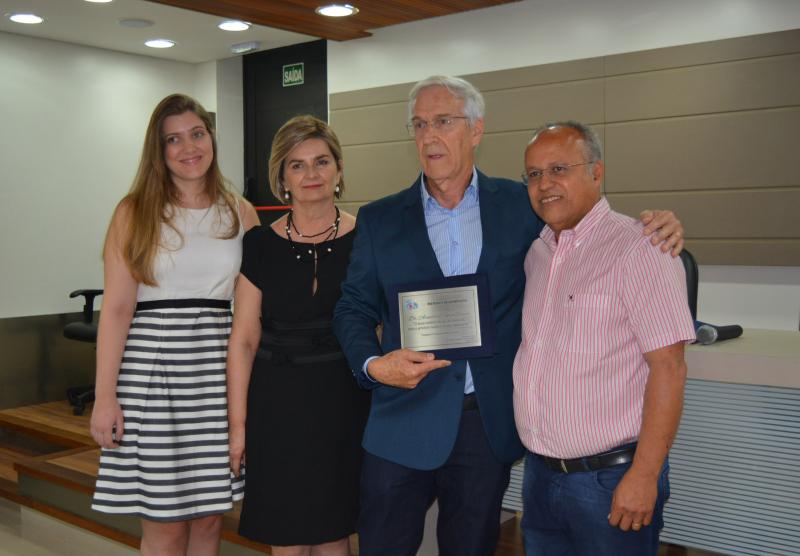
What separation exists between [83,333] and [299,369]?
404 centimetres

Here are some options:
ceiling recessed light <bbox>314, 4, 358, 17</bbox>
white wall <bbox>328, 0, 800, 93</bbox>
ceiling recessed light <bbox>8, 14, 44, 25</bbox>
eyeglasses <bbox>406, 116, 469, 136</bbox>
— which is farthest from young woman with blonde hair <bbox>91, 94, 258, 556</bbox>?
ceiling recessed light <bbox>8, 14, 44, 25</bbox>

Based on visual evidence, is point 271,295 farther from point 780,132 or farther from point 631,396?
point 780,132

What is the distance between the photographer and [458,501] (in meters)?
1.84

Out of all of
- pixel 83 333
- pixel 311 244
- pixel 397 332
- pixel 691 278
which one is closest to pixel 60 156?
pixel 83 333

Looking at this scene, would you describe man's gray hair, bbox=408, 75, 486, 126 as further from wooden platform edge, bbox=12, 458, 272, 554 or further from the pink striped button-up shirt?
wooden platform edge, bbox=12, 458, 272, 554

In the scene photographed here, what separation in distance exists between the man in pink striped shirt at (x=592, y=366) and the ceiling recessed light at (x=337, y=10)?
3668mm

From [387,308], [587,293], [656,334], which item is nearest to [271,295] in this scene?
[387,308]

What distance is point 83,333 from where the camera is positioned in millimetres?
5656

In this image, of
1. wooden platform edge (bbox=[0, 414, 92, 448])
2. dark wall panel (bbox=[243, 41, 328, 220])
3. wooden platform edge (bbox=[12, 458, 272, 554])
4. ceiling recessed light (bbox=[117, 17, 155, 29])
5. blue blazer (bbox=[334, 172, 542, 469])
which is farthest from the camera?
dark wall panel (bbox=[243, 41, 328, 220])

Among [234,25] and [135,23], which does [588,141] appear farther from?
[135,23]

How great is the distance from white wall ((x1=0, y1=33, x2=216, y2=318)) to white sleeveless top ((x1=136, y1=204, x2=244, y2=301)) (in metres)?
4.14

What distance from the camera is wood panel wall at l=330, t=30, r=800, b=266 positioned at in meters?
4.22

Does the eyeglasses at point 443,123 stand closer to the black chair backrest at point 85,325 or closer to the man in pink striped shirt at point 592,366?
the man in pink striped shirt at point 592,366

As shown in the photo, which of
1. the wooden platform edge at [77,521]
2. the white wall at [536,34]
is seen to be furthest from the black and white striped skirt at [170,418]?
the white wall at [536,34]
